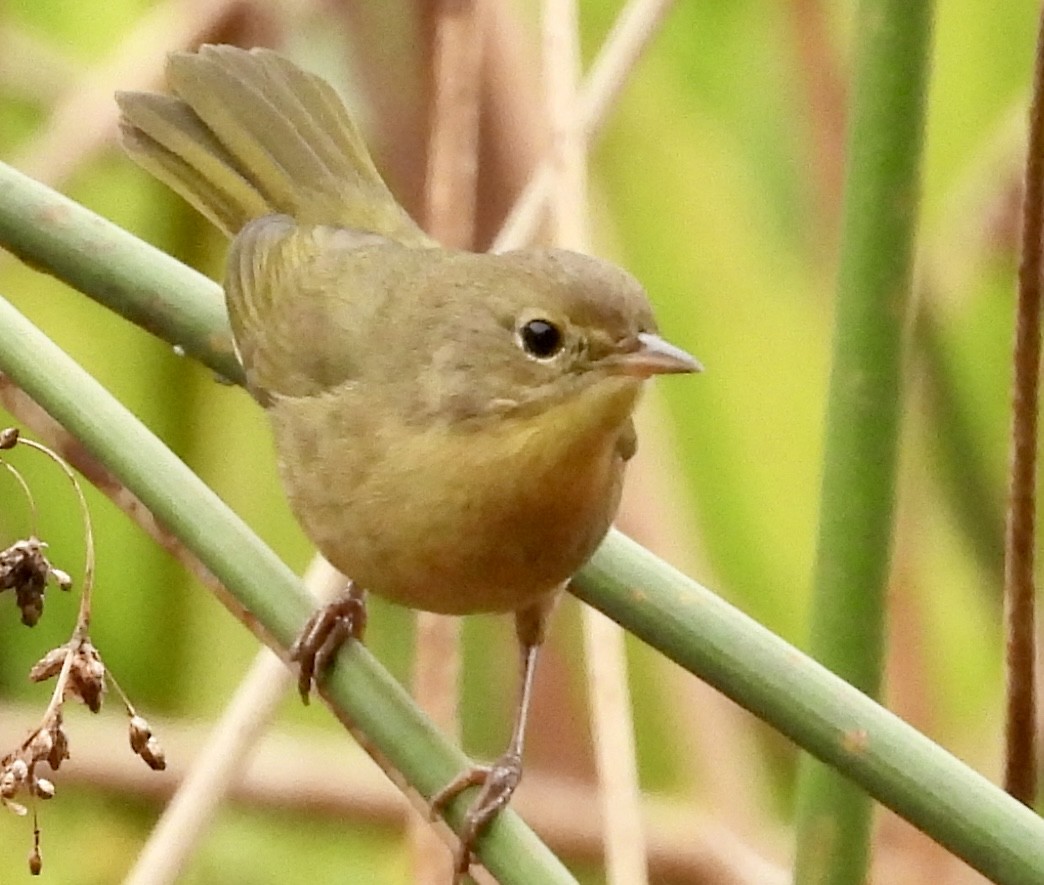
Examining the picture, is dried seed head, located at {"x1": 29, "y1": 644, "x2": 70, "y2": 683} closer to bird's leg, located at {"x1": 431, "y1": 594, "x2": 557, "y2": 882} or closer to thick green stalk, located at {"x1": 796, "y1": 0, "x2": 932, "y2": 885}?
bird's leg, located at {"x1": 431, "y1": 594, "x2": 557, "y2": 882}

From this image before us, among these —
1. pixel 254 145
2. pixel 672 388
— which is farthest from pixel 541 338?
pixel 672 388

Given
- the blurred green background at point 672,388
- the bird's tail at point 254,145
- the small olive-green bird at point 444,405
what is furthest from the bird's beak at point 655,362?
the blurred green background at point 672,388

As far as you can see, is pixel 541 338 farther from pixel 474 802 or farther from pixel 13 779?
pixel 13 779

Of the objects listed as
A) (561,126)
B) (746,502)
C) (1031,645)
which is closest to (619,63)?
(561,126)

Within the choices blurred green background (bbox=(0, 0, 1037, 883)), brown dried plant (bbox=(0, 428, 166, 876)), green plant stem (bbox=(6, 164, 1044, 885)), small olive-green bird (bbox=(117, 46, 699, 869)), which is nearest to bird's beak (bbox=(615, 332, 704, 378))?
small olive-green bird (bbox=(117, 46, 699, 869))

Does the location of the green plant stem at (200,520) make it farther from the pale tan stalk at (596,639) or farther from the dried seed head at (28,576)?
the pale tan stalk at (596,639)

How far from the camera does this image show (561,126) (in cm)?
126

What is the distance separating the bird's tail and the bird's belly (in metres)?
0.38

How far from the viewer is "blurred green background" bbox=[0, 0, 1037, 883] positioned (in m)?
1.84

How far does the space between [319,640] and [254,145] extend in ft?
1.89

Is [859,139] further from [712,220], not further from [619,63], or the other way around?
[712,220]

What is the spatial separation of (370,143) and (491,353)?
1.05 m

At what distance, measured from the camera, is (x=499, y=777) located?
987 mm

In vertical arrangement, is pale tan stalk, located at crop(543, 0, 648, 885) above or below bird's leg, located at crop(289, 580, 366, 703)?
above
